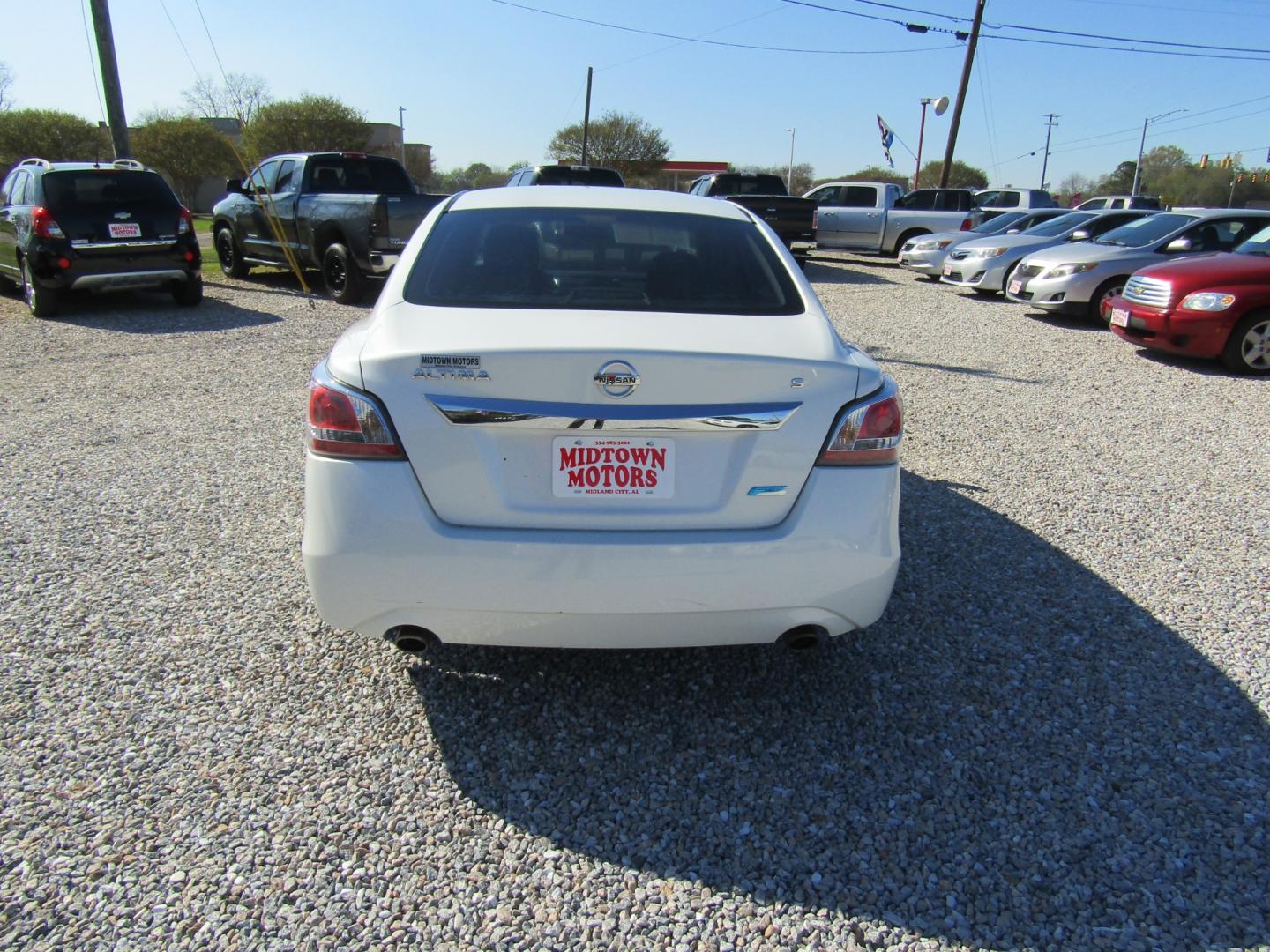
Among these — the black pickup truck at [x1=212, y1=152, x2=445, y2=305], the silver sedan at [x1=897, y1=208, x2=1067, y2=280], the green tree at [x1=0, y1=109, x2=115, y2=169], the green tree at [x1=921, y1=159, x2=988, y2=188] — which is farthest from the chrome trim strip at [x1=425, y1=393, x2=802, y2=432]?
the green tree at [x1=921, y1=159, x2=988, y2=188]

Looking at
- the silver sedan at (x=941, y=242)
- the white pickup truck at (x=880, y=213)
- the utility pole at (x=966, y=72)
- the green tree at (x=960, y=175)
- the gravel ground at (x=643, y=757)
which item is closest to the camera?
the gravel ground at (x=643, y=757)

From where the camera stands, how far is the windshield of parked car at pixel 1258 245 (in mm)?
8844

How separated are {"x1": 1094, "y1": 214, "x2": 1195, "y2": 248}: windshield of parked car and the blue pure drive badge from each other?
39.1ft

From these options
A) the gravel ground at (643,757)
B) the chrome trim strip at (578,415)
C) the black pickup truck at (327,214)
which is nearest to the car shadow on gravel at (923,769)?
the gravel ground at (643,757)

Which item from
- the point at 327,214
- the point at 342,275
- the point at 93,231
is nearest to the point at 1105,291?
the point at 342,275

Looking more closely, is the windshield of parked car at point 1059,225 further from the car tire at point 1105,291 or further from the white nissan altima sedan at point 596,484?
the white nissan altima sedan at point 596,484

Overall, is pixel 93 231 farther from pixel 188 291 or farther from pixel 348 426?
pixel 348 426

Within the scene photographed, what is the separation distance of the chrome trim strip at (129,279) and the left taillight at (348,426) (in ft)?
32.2

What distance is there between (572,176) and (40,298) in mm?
7770

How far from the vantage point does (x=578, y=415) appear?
7.43 feet

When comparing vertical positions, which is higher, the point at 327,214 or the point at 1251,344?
the point at 327,214

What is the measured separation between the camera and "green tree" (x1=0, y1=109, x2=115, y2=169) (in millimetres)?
41469

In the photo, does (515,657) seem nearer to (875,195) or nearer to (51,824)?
(51,824)

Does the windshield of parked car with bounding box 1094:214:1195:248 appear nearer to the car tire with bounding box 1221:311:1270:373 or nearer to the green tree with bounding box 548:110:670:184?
the car tire with bounding box 1221:311:1270:373
